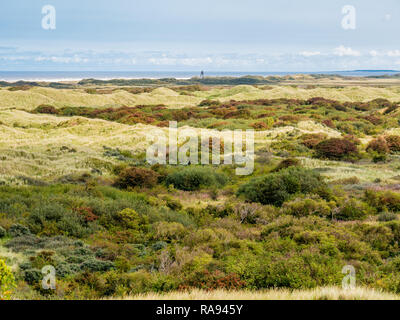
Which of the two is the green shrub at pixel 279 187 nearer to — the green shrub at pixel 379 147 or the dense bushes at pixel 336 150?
the dense bushes at pixel 336 150

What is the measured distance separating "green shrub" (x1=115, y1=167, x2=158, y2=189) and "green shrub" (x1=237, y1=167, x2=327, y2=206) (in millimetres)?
4836

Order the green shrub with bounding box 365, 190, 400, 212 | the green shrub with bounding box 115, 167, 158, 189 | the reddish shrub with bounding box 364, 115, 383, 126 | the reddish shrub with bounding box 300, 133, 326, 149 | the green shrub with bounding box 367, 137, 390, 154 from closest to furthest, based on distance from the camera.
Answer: the green shrub with bounding box 365, 190, 400, 212, the green shrub with bounding box 115, 167, 158, 189, the green shrub with bounding box 367, 137, 390, 154, the reddish shrub with bounding box 300, 133, 326, 149, the reddish shrub with bounding box 364, 115, 383, 126

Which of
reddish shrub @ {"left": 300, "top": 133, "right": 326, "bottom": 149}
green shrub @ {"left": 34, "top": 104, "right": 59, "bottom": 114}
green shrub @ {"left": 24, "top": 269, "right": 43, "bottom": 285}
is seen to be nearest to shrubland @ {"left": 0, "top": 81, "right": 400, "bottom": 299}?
green shrub @ {"left": 24, "top": 269, "right": 43, "bottom": 285}

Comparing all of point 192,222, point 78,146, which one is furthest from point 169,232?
point 78,146

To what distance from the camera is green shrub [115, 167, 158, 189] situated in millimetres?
20078

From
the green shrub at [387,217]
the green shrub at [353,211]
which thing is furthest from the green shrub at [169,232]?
the green shrub at [387,217]

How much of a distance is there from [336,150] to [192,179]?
1363cm

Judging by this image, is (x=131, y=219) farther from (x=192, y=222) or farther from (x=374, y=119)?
(x=374, y=119)

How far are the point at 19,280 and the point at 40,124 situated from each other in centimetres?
4045

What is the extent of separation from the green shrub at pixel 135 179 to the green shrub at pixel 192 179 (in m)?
1.17

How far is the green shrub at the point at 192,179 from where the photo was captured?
21.0 metres

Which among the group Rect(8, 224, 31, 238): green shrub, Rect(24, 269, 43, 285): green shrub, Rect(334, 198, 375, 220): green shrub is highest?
Rect(8, 224, 31, 238): green shrub

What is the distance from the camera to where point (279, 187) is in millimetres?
17828

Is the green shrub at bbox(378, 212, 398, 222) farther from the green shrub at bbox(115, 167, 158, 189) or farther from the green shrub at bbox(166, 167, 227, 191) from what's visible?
the green shrub at bbox(115, 167, 158, 189)
